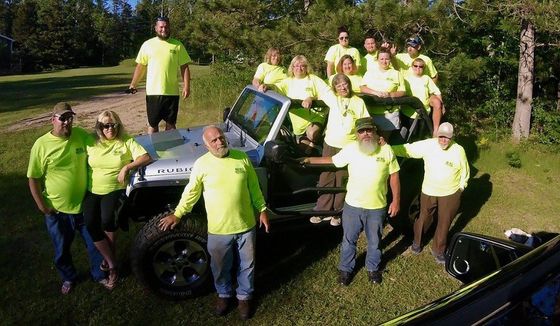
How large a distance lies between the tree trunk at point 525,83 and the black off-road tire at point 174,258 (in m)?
6.83

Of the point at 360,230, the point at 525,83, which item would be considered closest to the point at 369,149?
the point at 360,230

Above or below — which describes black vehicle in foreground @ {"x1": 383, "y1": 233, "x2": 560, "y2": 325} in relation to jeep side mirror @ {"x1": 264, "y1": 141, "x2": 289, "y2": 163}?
below

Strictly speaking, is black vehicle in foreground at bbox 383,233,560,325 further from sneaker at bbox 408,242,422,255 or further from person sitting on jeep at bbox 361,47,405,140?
person sitting on jeep at bbox 361,47,405,140

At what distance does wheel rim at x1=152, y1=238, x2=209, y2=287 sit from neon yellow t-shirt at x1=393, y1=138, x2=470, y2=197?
7.55 ft

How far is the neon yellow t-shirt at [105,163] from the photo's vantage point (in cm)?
407

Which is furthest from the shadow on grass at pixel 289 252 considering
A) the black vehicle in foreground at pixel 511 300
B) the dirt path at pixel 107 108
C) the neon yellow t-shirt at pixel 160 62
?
the dirt path at pixel 107 108

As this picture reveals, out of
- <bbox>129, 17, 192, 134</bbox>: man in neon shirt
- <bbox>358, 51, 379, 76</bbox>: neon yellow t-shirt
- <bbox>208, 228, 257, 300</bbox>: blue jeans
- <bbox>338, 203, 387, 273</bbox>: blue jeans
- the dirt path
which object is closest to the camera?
<bbox>208, 228, 257, 300</bbox>: blue jeans

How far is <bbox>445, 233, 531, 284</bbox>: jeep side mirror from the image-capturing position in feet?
8.23

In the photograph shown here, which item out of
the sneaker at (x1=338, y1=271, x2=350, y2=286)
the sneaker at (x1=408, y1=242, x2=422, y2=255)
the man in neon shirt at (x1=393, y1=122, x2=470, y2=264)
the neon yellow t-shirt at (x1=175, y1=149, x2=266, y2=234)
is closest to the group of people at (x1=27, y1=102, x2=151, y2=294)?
the neon yellow t-shirt at (x1=175, y1=149, x2=266, y2=234)

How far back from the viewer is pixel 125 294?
14.2ft

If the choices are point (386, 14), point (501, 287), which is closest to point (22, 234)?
point (501, 287)

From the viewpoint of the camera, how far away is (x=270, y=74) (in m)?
6.30

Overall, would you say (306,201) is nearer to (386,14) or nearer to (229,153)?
(229,153)

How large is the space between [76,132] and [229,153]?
1381mm
